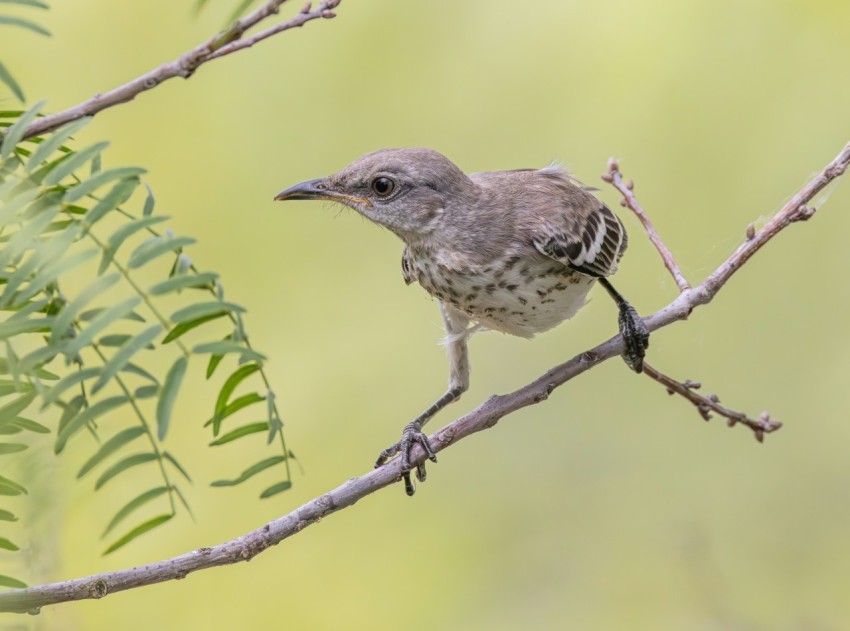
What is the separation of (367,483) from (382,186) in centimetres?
119

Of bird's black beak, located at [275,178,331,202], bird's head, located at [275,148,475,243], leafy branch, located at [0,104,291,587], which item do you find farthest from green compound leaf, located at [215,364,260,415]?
bird's head, located at [275,148,475,243]

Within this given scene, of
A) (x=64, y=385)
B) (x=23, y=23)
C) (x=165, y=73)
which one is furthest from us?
(x=165, y=73)

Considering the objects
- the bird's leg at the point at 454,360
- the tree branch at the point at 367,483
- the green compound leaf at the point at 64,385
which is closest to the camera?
the green compound leaf at the point at 64,385

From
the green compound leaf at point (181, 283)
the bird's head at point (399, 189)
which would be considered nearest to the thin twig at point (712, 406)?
the bird's head at point (399, 189)

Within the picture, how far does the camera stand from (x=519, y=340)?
15.6 feet

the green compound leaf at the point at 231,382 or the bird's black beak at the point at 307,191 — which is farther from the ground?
the bird's black beak at the point at 307,191

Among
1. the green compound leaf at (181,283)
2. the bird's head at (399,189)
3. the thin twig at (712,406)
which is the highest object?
the bird's head at (399,189)

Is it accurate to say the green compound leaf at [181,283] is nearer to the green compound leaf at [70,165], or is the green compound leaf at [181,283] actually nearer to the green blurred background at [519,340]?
the green compound leaf at [70,165]

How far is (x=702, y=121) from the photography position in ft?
16.0

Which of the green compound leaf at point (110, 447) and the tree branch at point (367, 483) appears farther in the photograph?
the tree branch at point (367, 483)

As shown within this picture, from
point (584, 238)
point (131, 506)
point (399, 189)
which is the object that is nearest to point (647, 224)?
point (584, 238)

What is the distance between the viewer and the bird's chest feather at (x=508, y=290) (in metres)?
2.86

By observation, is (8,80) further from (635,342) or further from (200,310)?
(635,342)

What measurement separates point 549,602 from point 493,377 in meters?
1.09
